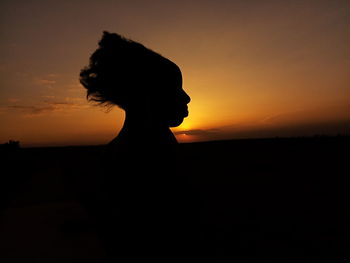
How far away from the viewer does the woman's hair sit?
48.2 inches

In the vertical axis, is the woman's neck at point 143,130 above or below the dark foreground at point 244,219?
above

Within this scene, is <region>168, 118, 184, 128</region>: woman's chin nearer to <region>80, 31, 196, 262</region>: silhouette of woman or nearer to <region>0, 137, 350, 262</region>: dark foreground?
<region>80, 31, 196, 262</region>: silhouette of woman

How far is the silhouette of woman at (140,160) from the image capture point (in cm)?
113

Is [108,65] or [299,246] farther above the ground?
[108,65]

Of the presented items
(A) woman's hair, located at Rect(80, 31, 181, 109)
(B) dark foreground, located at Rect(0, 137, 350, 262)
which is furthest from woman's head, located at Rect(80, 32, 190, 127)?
(B) dark foreground, located at Rect(0, 137, 350, 262)

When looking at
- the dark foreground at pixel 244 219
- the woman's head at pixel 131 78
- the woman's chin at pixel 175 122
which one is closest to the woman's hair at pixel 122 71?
the woman's head at pixel 131 78

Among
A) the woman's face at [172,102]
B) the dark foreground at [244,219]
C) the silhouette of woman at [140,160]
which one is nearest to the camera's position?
the silhouette of woman at [140,160]

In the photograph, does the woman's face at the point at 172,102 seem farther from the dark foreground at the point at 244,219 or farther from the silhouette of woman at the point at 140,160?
the dark foreground at the point at 244,219

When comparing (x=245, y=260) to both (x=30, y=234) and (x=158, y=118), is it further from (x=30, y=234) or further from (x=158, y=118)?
(x=30, y=234)

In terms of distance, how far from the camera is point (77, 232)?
423 cm

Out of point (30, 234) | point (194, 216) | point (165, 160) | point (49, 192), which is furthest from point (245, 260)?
point (49, 192)

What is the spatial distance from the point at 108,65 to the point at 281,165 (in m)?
8.00

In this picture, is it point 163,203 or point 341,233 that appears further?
point 341,233

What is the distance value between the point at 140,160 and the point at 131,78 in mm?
420
